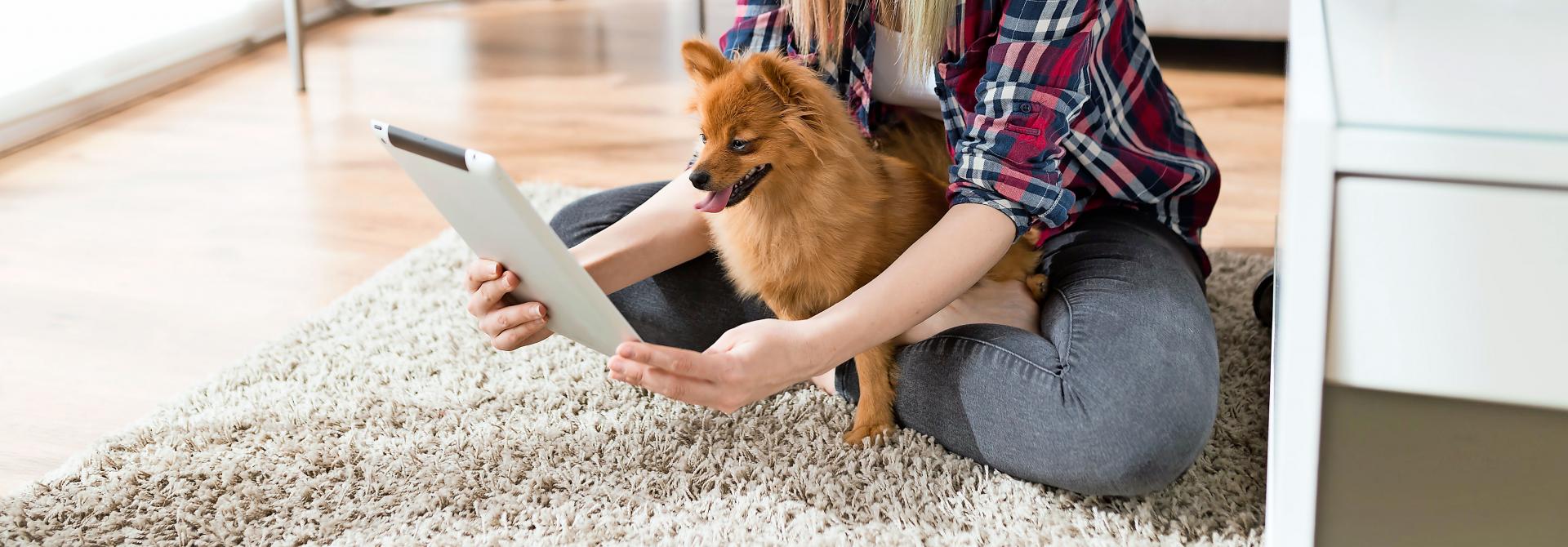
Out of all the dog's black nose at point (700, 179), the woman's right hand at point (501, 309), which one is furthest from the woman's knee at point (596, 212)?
the dog's black nose at point (700, 179)

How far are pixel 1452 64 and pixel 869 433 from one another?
76cm

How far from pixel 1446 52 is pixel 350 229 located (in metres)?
1.89

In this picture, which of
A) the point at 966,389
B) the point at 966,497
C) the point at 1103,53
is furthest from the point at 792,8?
the point at 966,497

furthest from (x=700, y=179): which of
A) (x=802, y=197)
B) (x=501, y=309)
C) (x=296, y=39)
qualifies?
(x=296, y=39)

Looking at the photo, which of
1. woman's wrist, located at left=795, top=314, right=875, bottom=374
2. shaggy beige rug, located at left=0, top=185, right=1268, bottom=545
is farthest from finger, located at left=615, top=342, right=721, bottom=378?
shaggy beige rug, located at left=0, top=185, right=1268, bottom=545

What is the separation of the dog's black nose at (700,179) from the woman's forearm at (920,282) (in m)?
0.17

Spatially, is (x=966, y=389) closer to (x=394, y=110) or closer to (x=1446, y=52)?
(x=1446, y=52)

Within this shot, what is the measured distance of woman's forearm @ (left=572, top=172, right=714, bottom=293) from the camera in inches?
52.7

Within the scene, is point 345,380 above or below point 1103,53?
below

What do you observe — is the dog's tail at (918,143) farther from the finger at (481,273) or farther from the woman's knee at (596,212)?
the finger at (481,273)

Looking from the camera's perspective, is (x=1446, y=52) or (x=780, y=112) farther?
(x=780, y=112)

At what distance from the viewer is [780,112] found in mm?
1096

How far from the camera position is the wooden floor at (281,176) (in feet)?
5.44

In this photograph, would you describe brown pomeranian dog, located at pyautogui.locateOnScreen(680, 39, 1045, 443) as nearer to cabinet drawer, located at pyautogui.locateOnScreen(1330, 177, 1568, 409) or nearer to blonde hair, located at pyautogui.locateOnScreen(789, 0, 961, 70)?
blonde hair, located at pyautogui.locateOnScreen(789, 0, 961, 70)
